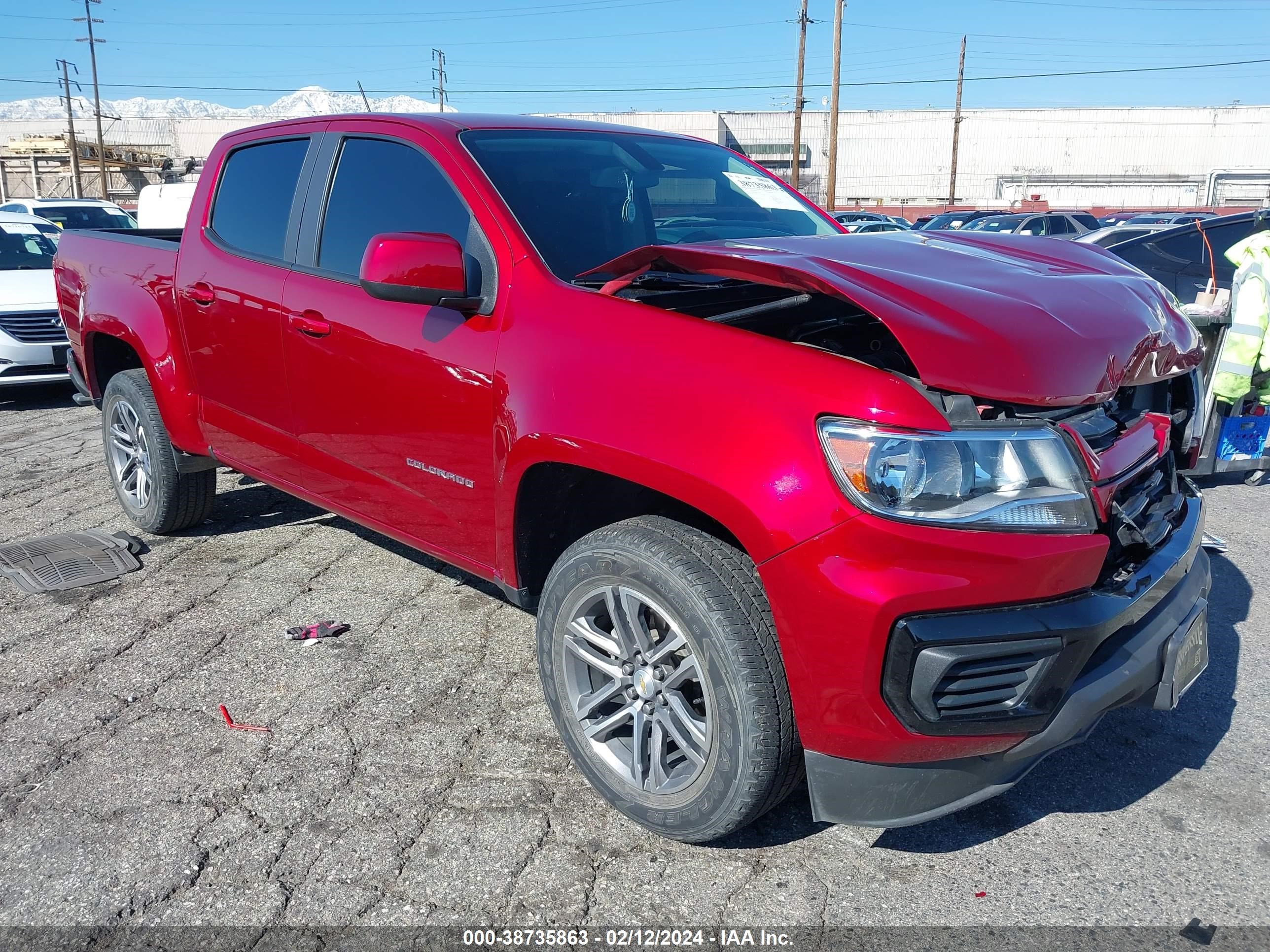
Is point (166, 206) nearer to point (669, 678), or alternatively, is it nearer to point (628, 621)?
point (628, 621)

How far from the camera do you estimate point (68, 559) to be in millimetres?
4477

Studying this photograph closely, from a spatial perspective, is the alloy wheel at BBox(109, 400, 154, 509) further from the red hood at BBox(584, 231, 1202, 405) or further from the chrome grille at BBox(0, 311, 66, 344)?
the chrome grille at BBox(0, 311, 66, 344)

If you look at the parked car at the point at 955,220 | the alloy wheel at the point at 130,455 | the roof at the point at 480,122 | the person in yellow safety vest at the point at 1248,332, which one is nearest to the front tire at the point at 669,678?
the roof at the point at 480,122

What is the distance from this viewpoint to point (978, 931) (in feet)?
7.13

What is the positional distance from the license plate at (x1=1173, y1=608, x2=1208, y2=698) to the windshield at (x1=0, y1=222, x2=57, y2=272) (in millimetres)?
10398

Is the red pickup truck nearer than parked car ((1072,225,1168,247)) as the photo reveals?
Yes

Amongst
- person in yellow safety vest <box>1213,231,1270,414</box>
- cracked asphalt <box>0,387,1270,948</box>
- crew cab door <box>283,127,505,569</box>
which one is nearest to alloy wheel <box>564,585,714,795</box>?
cracked asphalt <box>0,387,1270,948</box>

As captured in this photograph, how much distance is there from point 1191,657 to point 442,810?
1.99m

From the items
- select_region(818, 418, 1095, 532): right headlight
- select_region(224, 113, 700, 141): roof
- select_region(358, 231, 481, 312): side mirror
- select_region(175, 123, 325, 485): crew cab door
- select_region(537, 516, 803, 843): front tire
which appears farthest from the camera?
select_region(175, 123, 325, 485): crew cab door

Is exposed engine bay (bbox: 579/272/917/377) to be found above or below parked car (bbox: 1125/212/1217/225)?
below

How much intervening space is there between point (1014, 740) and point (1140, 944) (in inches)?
22.5

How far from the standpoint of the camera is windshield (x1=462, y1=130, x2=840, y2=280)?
296cm

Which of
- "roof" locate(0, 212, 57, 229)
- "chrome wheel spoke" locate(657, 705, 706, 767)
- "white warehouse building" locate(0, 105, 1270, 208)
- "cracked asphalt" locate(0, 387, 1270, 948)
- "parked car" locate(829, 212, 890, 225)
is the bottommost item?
"cracked asphalt" locate(0, 387, 1270, 948)

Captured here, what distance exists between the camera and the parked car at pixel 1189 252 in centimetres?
655
